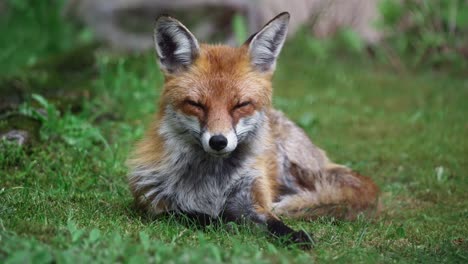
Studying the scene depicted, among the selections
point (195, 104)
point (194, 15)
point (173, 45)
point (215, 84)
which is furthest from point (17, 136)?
point (194, 15)

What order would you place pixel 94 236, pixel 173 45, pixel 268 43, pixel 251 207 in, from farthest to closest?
pixel 268 43 → pixel 173 45 → pixel 251 207 → pixel 94 236

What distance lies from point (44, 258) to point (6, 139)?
303cm

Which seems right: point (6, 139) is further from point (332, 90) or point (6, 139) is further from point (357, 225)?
point (332, 90)

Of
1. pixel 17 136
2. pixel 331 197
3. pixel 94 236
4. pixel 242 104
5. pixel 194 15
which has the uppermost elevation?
pixel 194 15

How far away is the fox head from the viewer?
442 cm

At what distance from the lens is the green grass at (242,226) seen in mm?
3754

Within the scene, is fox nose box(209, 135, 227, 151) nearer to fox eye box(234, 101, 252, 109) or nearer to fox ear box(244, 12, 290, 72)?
fox eye box(234, 101, 252, 109)

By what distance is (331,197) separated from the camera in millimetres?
5516

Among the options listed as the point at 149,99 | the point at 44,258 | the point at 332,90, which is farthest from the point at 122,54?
the point at 44,258

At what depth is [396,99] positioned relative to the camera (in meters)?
9.79

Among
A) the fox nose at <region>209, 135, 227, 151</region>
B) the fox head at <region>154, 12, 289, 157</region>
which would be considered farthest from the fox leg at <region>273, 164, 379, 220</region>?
the fox nose at <region>209, 135, 227, 151</region>

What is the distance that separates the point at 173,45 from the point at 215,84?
19.8 inches

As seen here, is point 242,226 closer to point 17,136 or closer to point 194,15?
point 17,136

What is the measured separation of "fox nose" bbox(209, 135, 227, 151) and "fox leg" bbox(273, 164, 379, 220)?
955mm
